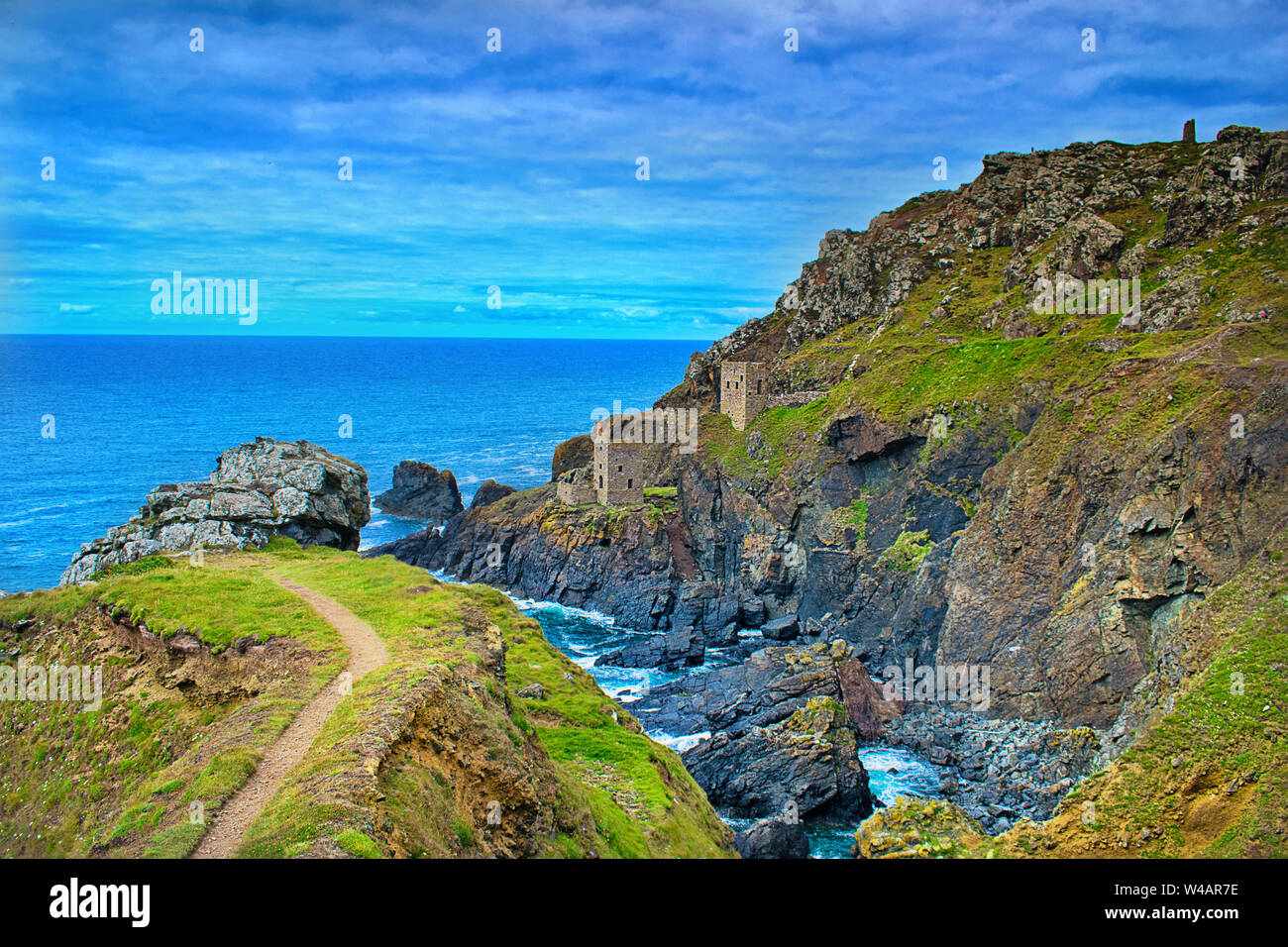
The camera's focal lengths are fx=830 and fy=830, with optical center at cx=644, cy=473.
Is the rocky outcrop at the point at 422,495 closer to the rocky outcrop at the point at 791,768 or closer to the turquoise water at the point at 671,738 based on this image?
the turquoise water at the point at 671,738

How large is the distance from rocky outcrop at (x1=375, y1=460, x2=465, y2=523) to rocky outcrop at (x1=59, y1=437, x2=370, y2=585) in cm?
5713

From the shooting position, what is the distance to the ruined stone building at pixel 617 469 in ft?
260

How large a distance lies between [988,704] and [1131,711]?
10854 mm

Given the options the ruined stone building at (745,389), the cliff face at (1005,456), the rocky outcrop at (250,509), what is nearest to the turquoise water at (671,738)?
the cliff face at (1005,456)

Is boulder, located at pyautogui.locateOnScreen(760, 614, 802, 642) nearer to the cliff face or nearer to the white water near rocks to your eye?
the cliff face

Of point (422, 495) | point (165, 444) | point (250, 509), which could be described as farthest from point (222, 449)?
point (250, 509)

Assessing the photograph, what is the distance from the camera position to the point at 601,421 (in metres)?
80.8

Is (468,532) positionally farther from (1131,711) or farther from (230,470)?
(1131,711)

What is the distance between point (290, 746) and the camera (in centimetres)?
1653

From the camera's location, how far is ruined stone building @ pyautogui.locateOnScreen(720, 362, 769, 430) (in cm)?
7938

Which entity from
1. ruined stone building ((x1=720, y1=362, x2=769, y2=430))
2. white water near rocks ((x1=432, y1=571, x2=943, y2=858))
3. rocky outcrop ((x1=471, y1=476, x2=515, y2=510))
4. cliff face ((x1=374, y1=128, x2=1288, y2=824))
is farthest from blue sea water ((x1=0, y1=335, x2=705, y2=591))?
ruined stone building ((x1=720, y1=362, x2=769, y2=430))

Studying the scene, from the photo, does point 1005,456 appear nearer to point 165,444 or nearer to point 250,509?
point 250,509

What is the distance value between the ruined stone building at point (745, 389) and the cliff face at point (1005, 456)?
5.86 ft
